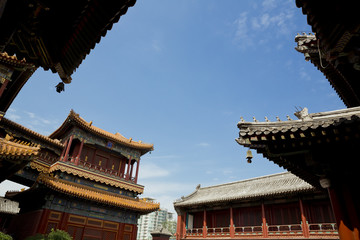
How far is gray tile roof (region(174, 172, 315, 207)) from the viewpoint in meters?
17.3

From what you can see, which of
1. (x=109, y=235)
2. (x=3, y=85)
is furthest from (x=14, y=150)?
(x=109, y=235)

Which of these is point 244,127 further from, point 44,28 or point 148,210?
point 148,210

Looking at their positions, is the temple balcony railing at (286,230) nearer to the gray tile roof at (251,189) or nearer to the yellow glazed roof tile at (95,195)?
the gray tile roof at (251,189)

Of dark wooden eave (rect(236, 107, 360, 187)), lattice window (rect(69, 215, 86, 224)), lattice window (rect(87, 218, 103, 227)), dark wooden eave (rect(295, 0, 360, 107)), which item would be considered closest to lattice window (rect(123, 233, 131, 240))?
lattice window (rect(87, 218, 103, 227))

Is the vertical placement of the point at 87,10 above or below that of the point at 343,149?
above

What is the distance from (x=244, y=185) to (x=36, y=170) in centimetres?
1816

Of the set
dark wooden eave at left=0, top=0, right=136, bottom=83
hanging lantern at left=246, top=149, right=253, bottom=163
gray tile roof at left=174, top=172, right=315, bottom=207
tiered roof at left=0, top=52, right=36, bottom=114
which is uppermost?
tiered roof at left=0, top=52, right=36, bottom=114

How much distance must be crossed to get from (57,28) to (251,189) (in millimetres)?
20709

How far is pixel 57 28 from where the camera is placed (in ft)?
13.5

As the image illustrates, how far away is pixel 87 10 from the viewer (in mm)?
3709

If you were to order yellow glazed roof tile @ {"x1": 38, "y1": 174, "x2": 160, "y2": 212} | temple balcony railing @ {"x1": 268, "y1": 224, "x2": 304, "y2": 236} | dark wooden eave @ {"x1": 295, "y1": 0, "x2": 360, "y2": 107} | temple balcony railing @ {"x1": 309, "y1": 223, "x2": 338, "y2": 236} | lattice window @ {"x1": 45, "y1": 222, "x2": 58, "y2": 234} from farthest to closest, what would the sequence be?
temple balcony railing @ {"x1": 268, "y1": 224, "x2": 304, "y2": 236}
yellow glazed roof tile @ {"x1": 38, "y1": 174, "x2": 160, "y2": 212}
lattice window @ {"x1": 45, "y1": 222, "x2": 58, "y2": 234}
temple balcony railing @ {"x1": 309, "y1": 223, "x2": 338, "y2": 236}
dark wooden eave @ {"x1": 295, "y1": 0, "x2": 360, "y2": 107}

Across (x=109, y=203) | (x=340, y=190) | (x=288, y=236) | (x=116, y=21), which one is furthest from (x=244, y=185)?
(x=116, y=21)

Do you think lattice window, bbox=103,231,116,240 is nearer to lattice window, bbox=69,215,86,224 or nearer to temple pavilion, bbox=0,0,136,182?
lattice window, bbox=69,215,86,224

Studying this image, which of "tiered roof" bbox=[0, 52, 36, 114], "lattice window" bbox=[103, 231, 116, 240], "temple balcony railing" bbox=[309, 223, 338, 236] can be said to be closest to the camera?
"tiered roof" bbox=[0, 52, 36, 114]
